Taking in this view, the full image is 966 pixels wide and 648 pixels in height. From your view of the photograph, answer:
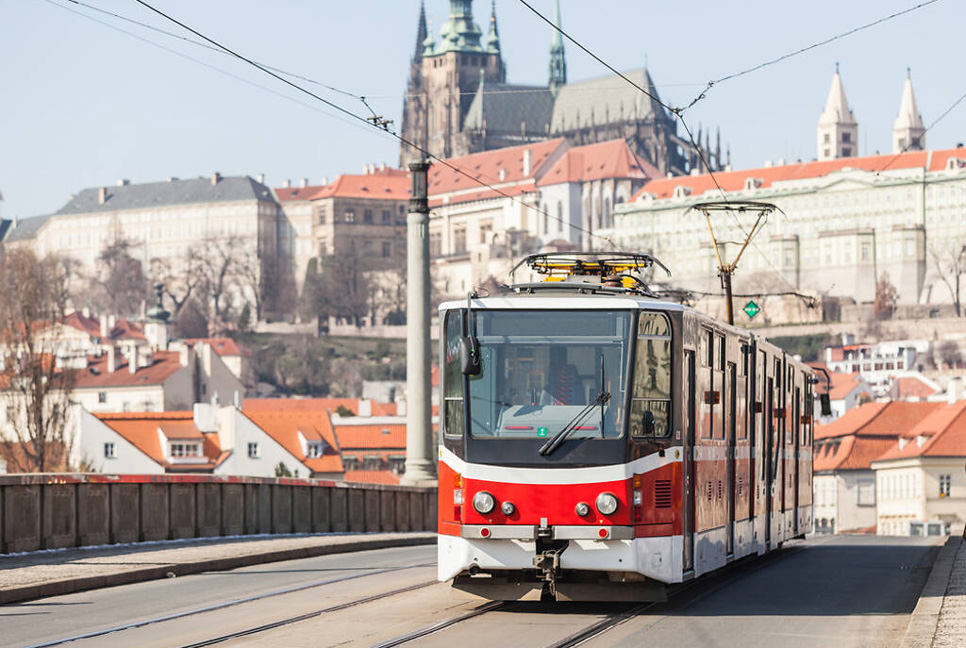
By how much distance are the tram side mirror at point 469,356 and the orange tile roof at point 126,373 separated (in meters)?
133

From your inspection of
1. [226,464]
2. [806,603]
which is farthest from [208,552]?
[226,464]

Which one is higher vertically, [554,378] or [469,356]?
[469,356]

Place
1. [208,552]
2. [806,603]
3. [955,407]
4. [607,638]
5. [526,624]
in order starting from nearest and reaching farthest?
[607,638], [526,624], [806,603], [208,552], [955,407]

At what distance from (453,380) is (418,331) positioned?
12.7 meters

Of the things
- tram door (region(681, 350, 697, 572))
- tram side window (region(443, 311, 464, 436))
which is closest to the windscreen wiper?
tram side window (region(443, 311, 464, 436))

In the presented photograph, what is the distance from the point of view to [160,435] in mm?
106062

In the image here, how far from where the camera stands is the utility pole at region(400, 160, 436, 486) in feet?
91.0

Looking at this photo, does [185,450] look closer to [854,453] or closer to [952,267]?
[854,453]

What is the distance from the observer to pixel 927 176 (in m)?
180

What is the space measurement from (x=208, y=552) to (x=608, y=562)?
790cm

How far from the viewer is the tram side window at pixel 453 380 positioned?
15.0 meters

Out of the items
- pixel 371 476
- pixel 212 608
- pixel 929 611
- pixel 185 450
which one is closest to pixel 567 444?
pixel 929 611

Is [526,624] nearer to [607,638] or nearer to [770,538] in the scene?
[607,638]

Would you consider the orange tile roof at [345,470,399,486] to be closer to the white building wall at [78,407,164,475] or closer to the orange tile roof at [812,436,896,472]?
the white building wall at [78,407,164,475]
